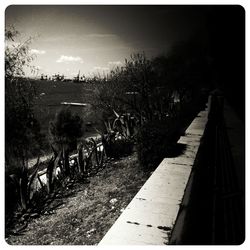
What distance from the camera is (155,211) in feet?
9.09

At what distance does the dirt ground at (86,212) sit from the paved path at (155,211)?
1.71 ft

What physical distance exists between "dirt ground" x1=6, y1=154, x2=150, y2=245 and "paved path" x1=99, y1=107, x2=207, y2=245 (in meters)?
0.52

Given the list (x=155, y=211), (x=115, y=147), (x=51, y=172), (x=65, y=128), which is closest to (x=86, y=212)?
(x=51, y=172)

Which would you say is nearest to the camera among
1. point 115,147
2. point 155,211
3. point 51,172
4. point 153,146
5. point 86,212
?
point 155,211

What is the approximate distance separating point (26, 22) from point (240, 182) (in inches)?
160

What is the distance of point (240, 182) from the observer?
3.79m

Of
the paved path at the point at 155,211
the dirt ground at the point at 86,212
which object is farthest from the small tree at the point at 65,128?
the paved path at the point at 155,211

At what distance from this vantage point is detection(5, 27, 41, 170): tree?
122 inches

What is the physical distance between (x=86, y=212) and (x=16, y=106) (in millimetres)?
1843

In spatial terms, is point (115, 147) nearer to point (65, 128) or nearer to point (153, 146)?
point (153, 146)

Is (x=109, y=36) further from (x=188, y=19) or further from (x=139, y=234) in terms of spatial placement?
(x=139, y=234)

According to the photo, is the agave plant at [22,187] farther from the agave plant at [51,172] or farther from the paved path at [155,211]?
the paved path at [155,211]
